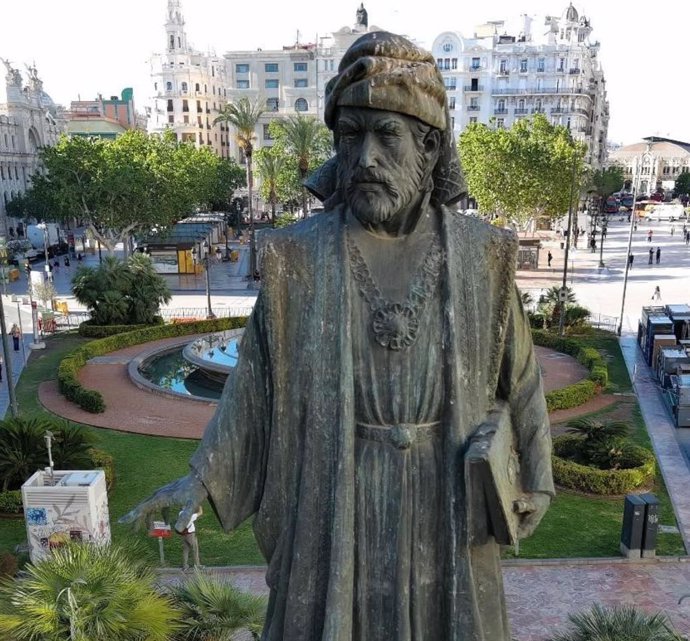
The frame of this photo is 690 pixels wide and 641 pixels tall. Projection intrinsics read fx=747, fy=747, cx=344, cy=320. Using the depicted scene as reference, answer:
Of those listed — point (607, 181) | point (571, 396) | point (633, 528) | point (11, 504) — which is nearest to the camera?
point (633, 528)

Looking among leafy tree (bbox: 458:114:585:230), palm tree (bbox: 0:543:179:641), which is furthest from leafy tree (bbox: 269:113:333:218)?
palm tree (bbox: 0:543:179:641)

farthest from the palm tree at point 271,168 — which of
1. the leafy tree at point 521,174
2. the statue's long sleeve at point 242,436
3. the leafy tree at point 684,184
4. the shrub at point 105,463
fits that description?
the leafy tree at point 684,184

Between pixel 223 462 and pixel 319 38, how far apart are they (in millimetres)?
95481

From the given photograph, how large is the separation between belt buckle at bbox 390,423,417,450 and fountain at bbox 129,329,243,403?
17484 mm

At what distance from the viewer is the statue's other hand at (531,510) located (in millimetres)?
3217

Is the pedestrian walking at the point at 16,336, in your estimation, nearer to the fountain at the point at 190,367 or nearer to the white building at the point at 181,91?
the fountain at the point at 190,367

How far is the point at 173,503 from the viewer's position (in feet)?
10.5

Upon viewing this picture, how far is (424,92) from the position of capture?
3.16 metres

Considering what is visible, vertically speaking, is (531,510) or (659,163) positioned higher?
(659,163)

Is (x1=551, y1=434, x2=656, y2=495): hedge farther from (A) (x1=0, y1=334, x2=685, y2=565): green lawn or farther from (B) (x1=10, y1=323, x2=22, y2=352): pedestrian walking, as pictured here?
(B) (x1=10, y1=323, x2=22, y2=352): pedestrian walking

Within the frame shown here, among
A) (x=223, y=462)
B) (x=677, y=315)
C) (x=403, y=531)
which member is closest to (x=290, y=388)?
(x=223, y=462)

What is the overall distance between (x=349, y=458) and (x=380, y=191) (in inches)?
44.6

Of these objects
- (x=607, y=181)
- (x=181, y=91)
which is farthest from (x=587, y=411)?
(x=181, y=91)

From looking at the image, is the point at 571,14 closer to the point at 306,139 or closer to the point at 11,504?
the point at 306,139
